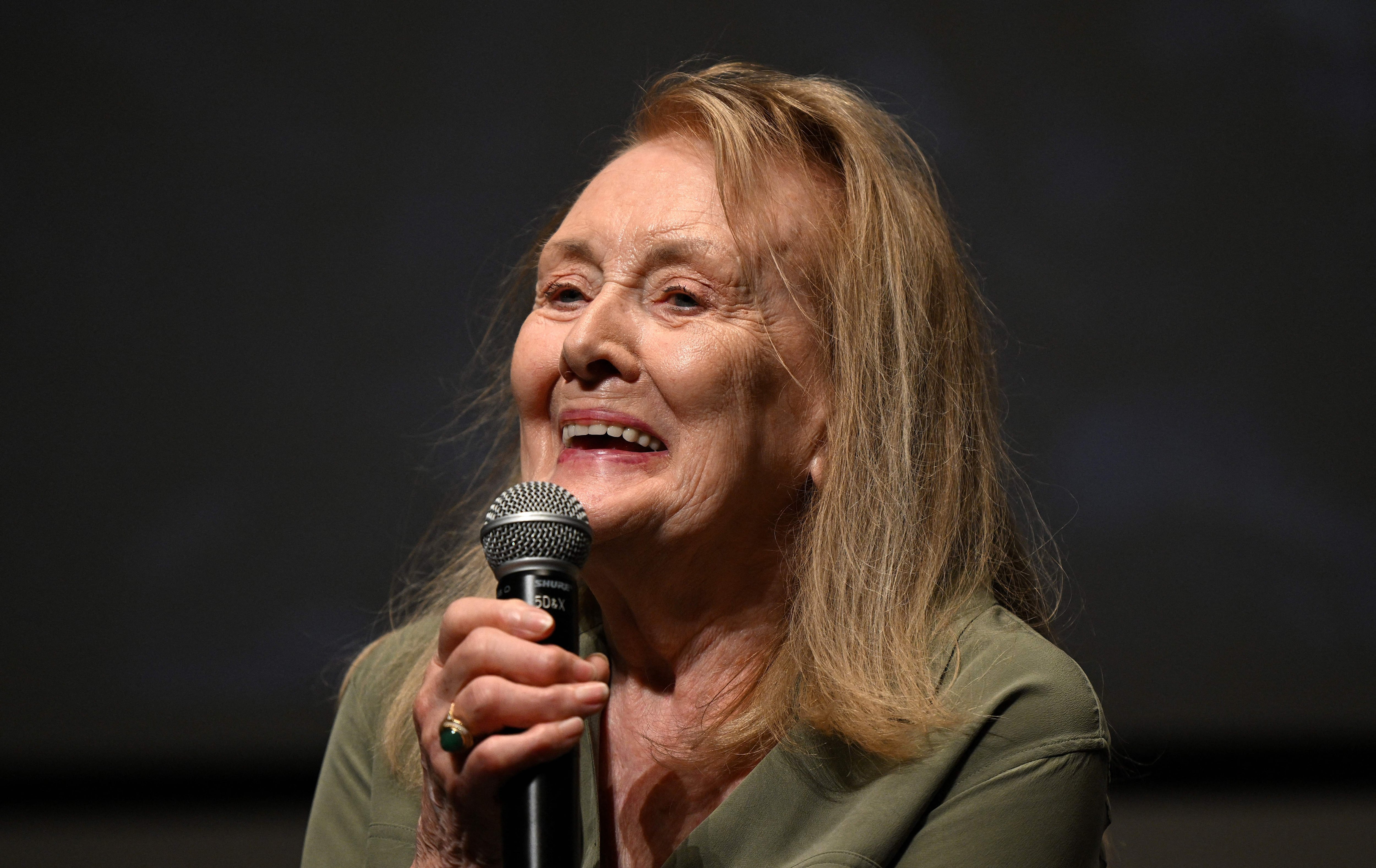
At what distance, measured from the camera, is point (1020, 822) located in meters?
1.15

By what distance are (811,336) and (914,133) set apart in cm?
120

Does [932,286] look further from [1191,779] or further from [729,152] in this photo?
[1191,779]

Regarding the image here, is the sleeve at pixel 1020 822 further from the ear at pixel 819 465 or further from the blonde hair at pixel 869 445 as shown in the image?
the ear at pixel 819 465

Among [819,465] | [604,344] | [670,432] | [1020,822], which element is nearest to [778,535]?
[819,465]

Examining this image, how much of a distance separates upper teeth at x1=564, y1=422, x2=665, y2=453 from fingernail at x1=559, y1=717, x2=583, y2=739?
486 mm

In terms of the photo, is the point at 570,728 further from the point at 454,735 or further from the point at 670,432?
the point at 670,432

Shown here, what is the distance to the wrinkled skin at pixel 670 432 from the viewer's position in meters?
1.30

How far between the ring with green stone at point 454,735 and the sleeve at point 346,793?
60 cm

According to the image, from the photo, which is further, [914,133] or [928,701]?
[914,133]

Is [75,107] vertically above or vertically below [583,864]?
above

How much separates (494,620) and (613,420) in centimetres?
43

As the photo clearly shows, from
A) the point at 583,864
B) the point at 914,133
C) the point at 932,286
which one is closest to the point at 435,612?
the point at 583,864

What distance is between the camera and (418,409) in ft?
8.55

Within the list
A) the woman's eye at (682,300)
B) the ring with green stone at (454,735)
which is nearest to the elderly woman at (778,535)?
the woman's eye at (682,300)
